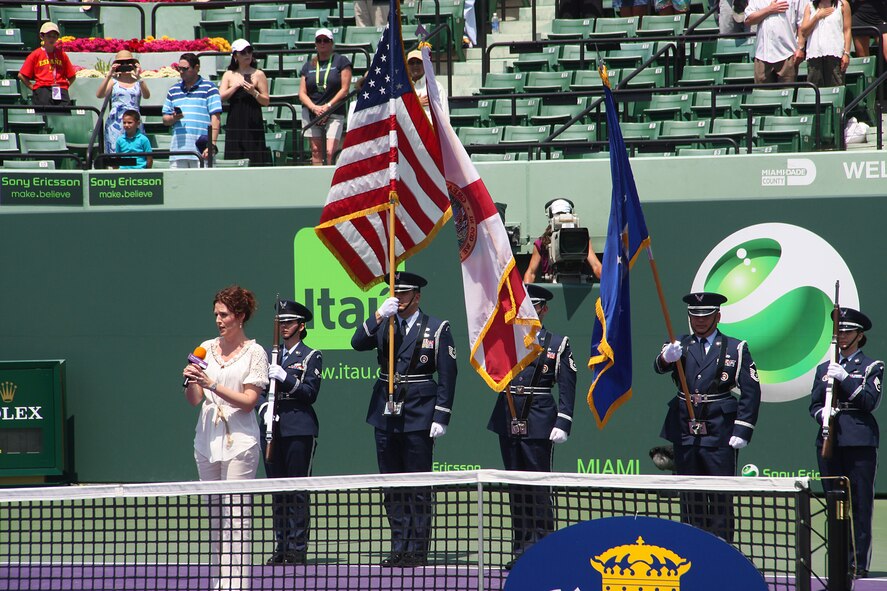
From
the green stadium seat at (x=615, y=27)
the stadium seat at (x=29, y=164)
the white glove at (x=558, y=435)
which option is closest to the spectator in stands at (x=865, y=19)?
the green stadium seat at (x=615, y=27)

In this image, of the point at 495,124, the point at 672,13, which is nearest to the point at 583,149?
the point at 495,124

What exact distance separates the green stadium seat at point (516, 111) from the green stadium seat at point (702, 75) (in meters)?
1.58

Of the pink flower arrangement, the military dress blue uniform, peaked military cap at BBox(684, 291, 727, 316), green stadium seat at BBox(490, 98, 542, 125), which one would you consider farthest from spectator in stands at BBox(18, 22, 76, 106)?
peaked military cap at BBox(684, 291, 727, 316)

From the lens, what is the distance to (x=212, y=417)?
7812 millimetres

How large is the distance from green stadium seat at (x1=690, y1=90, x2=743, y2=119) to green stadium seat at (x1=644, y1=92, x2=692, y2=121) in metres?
0.09

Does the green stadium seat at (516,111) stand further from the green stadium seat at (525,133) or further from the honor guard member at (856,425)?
the honor guard member at (856,425)

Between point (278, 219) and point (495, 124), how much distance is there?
3.37 meters

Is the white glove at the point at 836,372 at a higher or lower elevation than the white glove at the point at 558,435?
higher

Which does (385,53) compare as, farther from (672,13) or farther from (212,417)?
(672,13)

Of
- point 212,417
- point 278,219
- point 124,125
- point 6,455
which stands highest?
point 124,125

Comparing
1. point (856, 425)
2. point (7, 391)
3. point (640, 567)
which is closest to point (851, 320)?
point (856, 425)

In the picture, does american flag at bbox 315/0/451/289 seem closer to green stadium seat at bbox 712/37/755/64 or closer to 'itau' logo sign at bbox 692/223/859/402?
'itau' logo sign at bbox 692/223/859/402

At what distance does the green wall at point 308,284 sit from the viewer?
11.4 meters

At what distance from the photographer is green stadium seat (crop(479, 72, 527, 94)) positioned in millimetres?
15023
